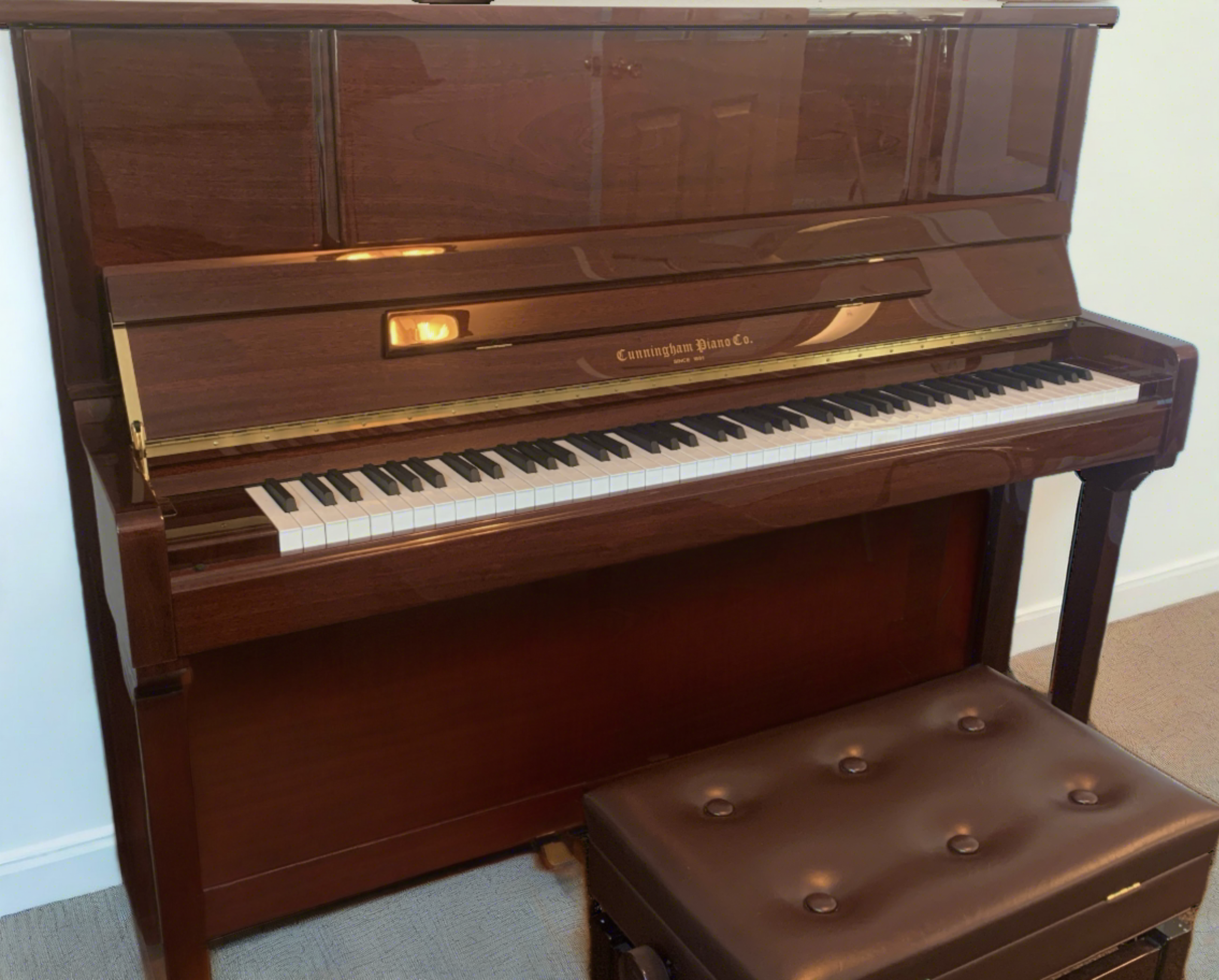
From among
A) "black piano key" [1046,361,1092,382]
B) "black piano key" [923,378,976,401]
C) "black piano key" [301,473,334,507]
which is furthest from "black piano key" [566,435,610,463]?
"black piano key" [1046,361,1092,382]

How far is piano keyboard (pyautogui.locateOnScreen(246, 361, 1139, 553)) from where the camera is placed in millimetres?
1301

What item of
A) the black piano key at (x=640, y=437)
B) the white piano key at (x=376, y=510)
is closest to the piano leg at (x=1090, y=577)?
the black piano key at (x=640, y=437)

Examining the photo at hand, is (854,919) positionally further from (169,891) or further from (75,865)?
(75,865)

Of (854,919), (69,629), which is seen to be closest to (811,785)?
(854,919)

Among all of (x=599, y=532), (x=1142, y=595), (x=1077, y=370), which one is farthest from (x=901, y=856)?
(x=1142, y=595)

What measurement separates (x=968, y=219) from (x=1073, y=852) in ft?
3.25

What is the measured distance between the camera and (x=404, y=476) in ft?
4.52

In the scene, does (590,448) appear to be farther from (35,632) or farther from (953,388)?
(35,632)

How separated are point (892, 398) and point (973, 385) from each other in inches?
5.6

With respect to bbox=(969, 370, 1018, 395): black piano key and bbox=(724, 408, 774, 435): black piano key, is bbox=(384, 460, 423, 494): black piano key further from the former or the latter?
bbox=(969, 370, 1018, 395): black piano key

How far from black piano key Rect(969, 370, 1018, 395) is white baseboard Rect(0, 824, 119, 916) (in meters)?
1.44

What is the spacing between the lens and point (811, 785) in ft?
4.35

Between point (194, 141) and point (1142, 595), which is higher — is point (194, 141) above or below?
above

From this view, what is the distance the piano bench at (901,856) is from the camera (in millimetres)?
1126
